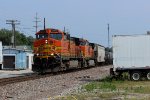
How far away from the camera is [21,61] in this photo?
208 feet

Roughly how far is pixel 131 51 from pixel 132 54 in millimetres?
218

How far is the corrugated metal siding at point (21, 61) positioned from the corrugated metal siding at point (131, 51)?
34.7 m

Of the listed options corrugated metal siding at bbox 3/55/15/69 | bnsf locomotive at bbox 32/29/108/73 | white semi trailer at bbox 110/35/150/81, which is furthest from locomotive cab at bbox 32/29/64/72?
corrugated metal siding at bbox 3/55/15/69

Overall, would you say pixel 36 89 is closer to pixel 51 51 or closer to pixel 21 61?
pixel 51 51

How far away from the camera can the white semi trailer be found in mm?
29109

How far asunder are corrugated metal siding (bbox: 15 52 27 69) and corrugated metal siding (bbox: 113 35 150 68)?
34.7 metres

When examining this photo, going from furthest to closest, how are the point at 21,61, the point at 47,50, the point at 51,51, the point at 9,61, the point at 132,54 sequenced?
1. the point at 21,61
2. the point at 9,61
3. the point at 51,51
4. the point at 47,50
5. the point at 132,54

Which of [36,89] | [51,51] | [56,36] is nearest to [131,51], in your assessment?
[36,89]

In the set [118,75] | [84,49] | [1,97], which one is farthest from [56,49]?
[1,97]

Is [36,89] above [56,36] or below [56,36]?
below

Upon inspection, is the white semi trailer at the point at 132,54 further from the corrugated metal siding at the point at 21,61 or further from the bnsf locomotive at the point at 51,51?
the corrugated metal siding at the point at 21,61

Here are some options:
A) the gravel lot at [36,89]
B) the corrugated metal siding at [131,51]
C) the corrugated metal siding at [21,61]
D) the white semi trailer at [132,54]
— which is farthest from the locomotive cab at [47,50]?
the corrugated metal siding at [21,61]

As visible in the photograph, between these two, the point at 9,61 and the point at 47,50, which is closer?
the point at 47,50

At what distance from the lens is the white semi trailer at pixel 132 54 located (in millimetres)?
29109
